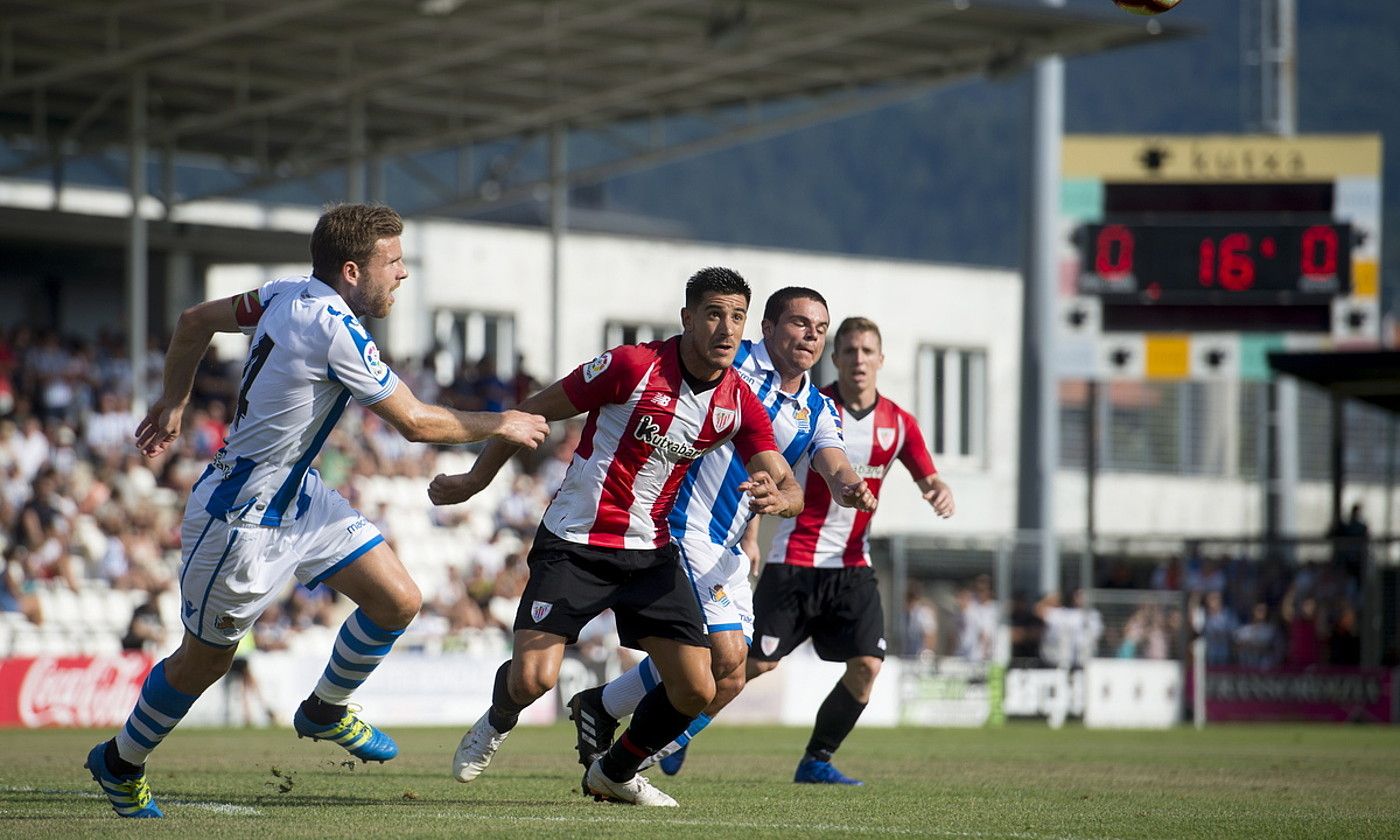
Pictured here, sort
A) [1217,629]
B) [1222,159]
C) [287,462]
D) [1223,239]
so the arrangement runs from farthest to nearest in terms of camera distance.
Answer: [1222,159], [1223,239], [1217,629], [287,462]

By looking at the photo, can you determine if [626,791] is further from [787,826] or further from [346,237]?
[346,237]

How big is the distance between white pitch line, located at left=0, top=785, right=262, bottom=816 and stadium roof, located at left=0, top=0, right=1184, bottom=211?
1790 centimetres

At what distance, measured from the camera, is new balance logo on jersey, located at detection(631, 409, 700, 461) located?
8.57m

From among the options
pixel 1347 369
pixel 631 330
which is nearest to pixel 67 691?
pixel 1347 369

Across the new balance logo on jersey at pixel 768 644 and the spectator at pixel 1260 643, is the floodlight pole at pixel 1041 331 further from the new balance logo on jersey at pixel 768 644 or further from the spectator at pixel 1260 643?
the new balance logo on jersey at pixel 768 644

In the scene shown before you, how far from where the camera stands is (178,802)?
901 cm

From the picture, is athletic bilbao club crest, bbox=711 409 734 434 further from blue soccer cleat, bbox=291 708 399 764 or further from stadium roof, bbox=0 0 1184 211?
stadium roof, bbox=0 0 1184 211

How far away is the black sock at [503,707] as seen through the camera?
884 cm

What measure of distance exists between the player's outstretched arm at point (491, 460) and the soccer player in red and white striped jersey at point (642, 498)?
1 centimetres

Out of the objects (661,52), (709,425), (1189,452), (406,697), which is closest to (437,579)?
(406,697)

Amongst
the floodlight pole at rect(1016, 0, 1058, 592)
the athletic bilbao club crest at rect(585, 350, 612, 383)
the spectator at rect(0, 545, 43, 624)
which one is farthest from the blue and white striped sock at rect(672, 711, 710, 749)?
the floodlight pole at rect(1016, 0, 1058, 592)

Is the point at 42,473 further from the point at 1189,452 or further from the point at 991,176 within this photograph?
the point at 991,176

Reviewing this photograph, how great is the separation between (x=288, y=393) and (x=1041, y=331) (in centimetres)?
2275

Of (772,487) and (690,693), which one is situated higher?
(772,487)
